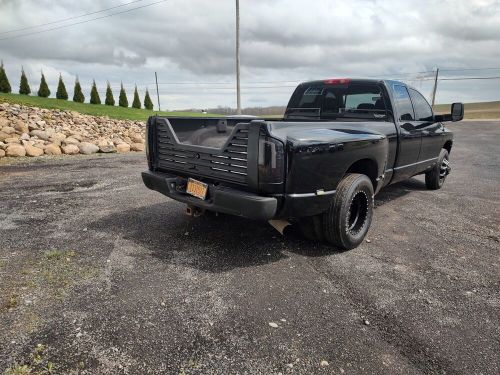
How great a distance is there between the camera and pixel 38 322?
2514 mm

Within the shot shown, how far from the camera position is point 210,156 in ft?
11.6

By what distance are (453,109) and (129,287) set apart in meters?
A: 5.74

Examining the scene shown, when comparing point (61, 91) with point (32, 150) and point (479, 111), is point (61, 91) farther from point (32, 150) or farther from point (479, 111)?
point (479, 111)

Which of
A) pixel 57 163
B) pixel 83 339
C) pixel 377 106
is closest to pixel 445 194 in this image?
pixel 377 106

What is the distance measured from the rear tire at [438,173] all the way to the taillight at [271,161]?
15.7ft

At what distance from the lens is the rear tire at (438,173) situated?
664cm

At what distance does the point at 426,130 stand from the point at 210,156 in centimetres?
384

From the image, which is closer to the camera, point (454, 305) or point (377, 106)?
point (454, 305)

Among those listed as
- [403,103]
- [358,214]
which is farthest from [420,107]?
[358,214]

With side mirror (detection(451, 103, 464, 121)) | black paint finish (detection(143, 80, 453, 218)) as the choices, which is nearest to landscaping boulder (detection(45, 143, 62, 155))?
black paint finish (detection(143, 80, 453, 218))

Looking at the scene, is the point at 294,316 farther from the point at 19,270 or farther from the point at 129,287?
the point at 19,270

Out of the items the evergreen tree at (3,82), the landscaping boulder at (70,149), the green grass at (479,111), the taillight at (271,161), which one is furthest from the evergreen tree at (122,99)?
the green grass at (479,111)

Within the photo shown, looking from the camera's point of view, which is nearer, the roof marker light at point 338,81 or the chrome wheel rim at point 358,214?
the chrome wheel rim at point 358,214

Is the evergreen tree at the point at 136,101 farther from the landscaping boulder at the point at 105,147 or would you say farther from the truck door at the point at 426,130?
the truck door at the point at 426,130
